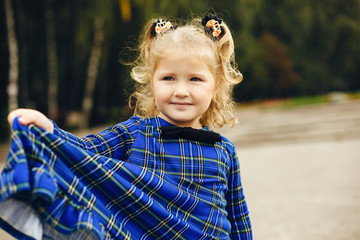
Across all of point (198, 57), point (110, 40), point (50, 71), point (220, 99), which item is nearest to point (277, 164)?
point (220, 99)

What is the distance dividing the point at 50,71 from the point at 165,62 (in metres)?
10.2

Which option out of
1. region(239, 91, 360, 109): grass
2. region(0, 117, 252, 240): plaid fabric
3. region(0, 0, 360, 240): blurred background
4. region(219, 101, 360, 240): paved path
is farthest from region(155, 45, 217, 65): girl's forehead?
region(239, 91, 360, 109): grass

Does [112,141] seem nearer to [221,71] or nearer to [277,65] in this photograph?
[221,71]

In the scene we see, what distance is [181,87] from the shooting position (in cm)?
147

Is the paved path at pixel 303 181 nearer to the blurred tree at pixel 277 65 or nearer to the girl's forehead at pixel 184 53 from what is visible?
the girl's forehead at pixel 184 53

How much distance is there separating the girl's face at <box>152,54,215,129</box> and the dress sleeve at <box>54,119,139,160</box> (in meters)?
0.16

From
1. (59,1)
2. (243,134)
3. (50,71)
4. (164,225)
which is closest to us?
(164,225)

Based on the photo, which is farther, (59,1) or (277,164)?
(59,1)

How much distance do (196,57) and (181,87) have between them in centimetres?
14

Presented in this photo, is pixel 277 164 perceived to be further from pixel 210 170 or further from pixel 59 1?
pixel 59 1

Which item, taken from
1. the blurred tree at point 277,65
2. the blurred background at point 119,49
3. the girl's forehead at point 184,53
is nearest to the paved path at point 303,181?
the girl's forehead at point 184,53

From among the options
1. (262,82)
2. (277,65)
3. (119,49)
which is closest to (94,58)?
(119,49)

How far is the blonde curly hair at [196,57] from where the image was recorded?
1518 mm

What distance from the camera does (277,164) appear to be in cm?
564
